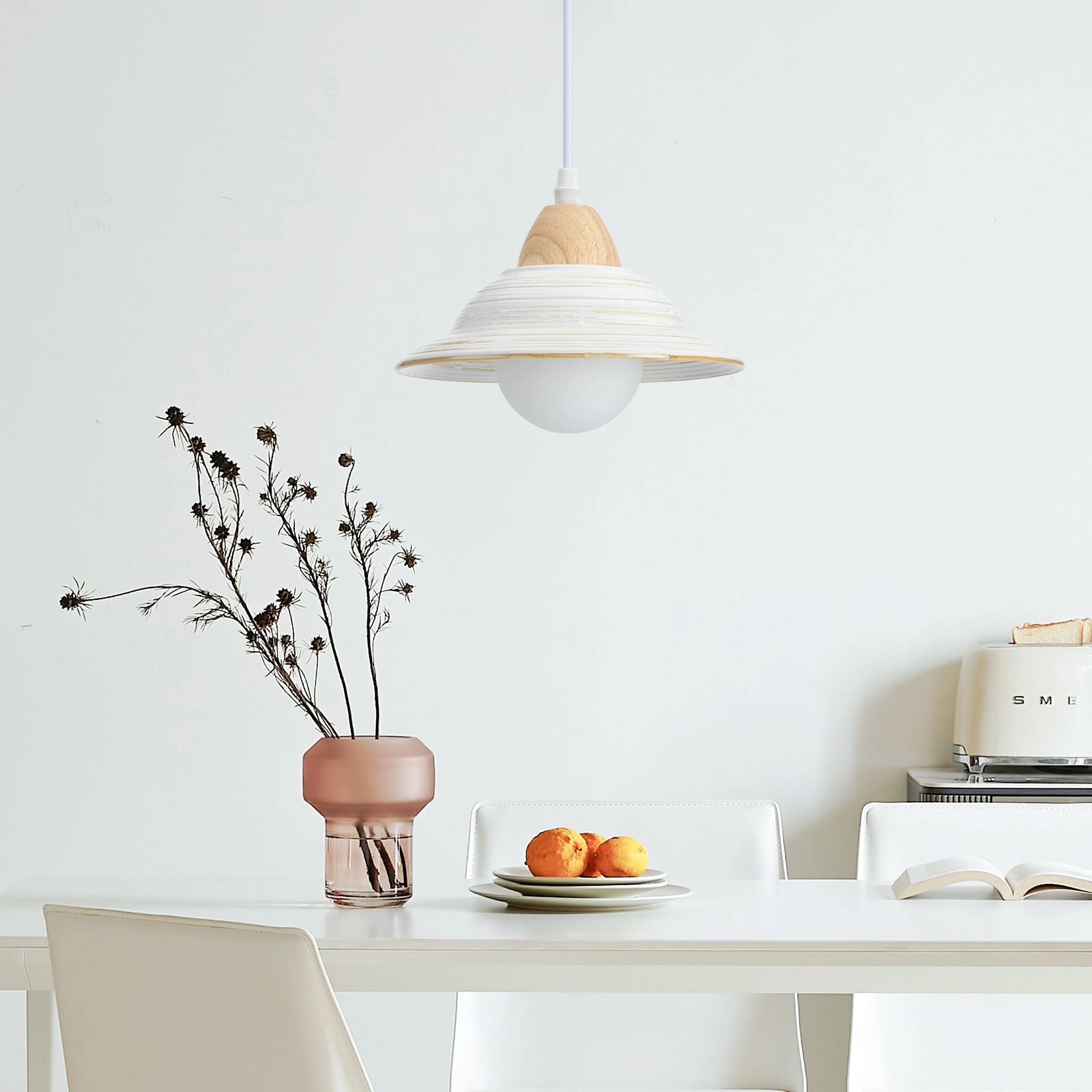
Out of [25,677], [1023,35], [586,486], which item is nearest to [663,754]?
[586,486]

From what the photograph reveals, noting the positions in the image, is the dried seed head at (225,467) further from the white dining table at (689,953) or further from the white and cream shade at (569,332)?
the white dining table at (689,953)

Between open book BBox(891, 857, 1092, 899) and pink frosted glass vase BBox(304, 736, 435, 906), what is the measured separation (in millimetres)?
570

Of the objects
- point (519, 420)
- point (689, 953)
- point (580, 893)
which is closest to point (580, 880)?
point (580, 893)

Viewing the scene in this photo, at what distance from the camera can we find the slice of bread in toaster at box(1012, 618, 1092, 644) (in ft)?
8.48

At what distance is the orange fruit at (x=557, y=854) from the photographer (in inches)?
64.9

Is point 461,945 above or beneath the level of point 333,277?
beneath

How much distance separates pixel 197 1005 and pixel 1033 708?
1677 mm

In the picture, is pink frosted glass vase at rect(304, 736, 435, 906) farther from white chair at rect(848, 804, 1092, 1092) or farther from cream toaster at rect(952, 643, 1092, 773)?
cream toaster at rect(952, 643, 1092, 773)

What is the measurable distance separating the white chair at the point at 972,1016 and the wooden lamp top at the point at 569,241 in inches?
35.7

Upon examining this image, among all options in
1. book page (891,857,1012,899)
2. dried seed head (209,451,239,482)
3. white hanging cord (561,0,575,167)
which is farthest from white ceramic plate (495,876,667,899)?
white hanging cord (561,0,575,167)

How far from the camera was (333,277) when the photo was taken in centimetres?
273

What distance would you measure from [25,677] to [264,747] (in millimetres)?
465

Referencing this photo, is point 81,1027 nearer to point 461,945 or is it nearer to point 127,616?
point 461,945

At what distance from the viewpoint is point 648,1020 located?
203cm
